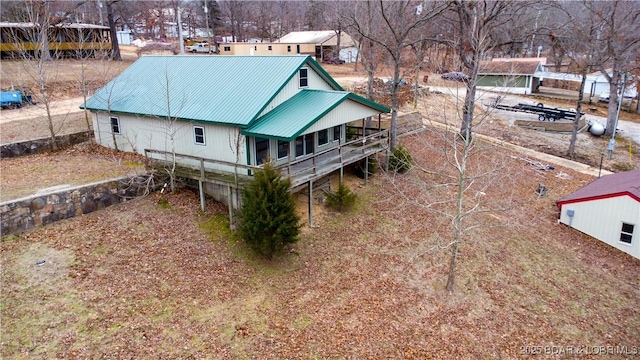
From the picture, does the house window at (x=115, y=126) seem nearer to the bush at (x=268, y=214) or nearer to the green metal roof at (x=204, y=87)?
the green metal roof at (x=204, y=87)

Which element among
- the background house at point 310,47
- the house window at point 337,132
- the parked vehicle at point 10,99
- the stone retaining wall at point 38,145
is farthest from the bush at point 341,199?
the background house at point 310,47

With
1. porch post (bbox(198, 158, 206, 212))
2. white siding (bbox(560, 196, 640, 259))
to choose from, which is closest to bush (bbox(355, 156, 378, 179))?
porch post (bbox(198, 158, 206, 212))

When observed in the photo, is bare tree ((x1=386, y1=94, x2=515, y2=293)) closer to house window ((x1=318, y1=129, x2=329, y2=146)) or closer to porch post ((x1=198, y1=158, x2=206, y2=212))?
house window ((x1=318, y1=129, x2=329, y2=146))

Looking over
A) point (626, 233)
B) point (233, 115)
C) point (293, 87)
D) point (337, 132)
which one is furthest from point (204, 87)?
point (626, 233)

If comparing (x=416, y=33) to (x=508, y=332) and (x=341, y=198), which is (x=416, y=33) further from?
(x=508, y=332)

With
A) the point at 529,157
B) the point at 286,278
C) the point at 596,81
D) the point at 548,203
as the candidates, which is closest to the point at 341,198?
the point at 286,278

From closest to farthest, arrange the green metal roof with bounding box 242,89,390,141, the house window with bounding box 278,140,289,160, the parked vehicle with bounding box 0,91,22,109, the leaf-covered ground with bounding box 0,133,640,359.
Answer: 1. the leaf-covered ground with bounding box 0,133,640,359
2. the green metal roof with bounding box 242,89,390,141
3. the house window with bounding box 278,140,289,160
4. the parked vehicle with bounding box 0,91,22,109

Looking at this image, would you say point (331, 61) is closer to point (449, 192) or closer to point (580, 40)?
point (580, 40)
